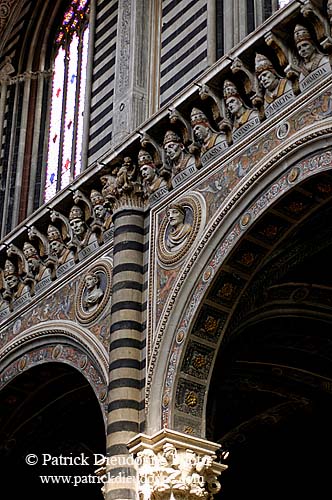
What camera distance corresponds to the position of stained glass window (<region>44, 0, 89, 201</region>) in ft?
55.3

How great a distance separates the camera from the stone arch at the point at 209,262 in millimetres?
→ 11312

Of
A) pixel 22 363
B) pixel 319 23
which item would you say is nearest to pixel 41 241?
pixel 22 363

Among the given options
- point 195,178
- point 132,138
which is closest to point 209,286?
point 195,178

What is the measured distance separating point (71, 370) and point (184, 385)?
2651mm

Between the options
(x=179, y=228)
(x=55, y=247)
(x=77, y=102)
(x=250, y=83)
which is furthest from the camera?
(x=77, y=102)

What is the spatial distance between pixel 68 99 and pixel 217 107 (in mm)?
5400

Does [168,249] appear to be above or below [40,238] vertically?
below

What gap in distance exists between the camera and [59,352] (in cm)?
1374

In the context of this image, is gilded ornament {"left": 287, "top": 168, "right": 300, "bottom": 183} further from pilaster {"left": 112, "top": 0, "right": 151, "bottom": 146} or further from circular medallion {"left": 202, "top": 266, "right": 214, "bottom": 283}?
pilaster {"left": 112, "top": 0, "right": 151, "bottom": 146}

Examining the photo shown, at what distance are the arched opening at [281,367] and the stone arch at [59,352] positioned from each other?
1416 mm

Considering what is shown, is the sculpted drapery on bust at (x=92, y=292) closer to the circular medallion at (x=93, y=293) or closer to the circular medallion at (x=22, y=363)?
the circular medallion at (x=93, y=293)

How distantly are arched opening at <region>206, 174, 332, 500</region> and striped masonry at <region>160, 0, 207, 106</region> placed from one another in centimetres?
285

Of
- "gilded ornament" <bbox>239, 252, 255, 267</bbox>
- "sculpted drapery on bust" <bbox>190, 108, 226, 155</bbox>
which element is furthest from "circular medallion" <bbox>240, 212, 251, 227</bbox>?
"sculpted drapery on bust" <bbox>190, 108, 226, 155</bbox>

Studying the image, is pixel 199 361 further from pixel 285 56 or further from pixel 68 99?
pixel 68 99
